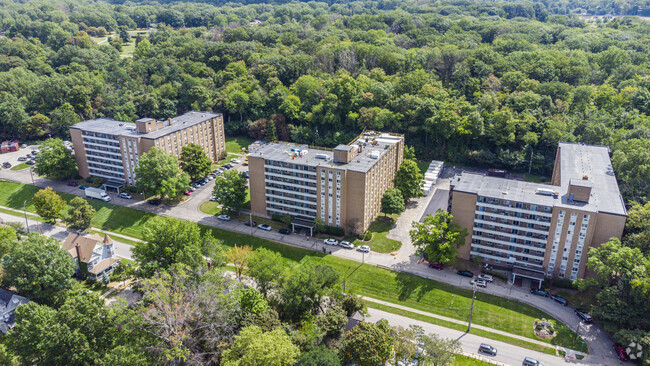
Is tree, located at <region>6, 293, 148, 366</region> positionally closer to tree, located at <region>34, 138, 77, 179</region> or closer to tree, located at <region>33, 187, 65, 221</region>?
tree, located at <region>33, 187, 65, 221</region>

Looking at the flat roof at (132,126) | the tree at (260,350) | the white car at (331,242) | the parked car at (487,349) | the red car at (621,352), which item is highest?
the flat roof at (132,126)

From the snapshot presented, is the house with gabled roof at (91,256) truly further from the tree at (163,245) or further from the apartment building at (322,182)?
the apartment building at (322,182)

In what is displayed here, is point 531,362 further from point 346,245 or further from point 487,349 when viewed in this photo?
point 346,245

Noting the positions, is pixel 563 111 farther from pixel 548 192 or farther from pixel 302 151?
pixel 302 151

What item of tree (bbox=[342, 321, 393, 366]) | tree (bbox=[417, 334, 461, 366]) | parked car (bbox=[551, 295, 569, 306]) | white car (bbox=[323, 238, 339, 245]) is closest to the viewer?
tree (bbox=[417, 334, 461, 366])

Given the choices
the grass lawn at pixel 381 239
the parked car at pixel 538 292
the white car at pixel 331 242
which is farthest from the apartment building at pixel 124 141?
the parked car at pixel 538 292

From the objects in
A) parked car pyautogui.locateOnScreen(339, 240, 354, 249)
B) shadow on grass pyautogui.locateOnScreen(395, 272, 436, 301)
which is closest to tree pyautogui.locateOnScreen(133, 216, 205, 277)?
parked car pyautogui.locateOnScreen(339, 240, 354, 249)
